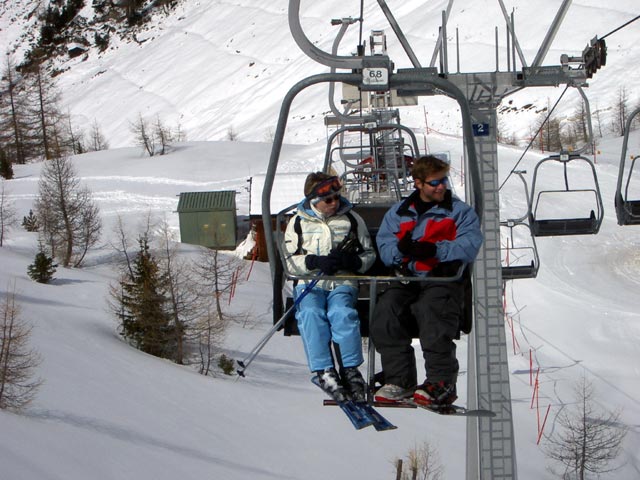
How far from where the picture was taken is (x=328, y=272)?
4.77 metres

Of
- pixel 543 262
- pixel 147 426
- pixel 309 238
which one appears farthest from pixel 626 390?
pixel 309 238

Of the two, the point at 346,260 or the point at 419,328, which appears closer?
the point at 419,328

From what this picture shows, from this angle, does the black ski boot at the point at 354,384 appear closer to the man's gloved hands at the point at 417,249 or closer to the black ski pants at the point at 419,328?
the black ski pants at the point at 419,328

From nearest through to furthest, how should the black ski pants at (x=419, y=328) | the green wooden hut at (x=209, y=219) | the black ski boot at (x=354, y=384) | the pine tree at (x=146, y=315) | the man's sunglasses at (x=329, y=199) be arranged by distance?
the black ski pants at (x=419, y=328), the black ski boot at (x=354, y=384), the man's sunglasses at (x=329, y=199), the pine tree at (x=146, y=315), the green wooden hut at (x=209, y=219)

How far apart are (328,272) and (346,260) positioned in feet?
0.38

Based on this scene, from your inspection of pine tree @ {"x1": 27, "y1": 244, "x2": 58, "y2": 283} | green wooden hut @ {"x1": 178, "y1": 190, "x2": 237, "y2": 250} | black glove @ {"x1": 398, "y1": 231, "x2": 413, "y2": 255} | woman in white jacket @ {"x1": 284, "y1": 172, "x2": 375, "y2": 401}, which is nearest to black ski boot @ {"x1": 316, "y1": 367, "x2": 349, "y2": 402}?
woman in white jacket @ {"x1": 284, "y1": 172, "x2": 375, "y2": 401}

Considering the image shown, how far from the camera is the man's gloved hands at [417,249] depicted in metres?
4.57

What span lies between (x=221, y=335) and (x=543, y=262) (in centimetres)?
1008

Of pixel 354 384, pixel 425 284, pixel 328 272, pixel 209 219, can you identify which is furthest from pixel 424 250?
pixel 209 219

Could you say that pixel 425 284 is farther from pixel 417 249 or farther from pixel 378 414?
pixel 378 414

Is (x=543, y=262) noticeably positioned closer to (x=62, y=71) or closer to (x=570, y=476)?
(x=570, y=476)

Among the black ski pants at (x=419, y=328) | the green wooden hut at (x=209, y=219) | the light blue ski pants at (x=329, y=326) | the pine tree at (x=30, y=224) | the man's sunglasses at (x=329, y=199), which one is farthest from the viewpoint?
the pine tree at (x=30, y=224)

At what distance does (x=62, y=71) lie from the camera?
96750mm

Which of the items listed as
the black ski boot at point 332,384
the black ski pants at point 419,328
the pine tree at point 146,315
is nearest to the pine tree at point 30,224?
the pine tree at point 146,315
